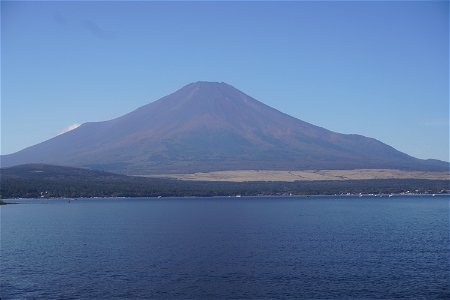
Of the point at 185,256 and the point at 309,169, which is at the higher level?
the point at 309,169

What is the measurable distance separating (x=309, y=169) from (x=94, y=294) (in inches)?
6879

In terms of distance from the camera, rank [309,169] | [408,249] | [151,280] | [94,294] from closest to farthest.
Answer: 1. [94,294]
2. [151,280]
3. [408,249]
4. [309,169]

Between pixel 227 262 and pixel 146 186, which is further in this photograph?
pixel 146 186

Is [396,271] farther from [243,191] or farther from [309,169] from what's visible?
[309,169]

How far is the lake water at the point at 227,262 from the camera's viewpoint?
2733 cm

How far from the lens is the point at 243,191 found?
150750mm

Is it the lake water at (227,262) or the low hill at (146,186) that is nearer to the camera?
the lake water at (227,262)

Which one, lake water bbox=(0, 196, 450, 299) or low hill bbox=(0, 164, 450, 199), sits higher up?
low hill bbox=(0, 164, 450, 199)

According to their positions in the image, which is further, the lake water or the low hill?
the low hill

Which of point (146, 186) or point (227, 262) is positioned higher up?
point (146, 186)

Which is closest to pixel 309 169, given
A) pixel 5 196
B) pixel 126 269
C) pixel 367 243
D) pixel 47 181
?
pixel 47 181

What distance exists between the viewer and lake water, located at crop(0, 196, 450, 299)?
27.3 metres

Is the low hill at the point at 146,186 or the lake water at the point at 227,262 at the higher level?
the low hill at the point at 146,186

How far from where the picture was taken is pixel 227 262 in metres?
34.5
